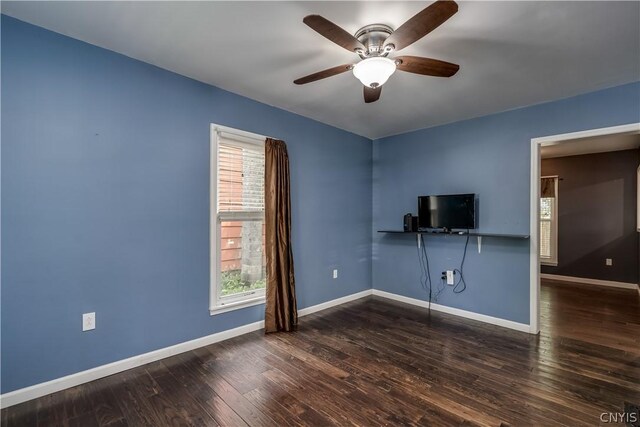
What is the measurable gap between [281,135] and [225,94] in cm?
75

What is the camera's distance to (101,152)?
87.6 inches

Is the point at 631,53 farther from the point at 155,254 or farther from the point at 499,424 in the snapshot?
the point at 155,254

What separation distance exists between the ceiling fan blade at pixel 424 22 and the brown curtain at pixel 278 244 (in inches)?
69.0

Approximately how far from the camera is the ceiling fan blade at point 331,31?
146 cm

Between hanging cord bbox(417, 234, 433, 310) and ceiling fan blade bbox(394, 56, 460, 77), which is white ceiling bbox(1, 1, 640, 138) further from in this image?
hanging cord bbox(417, 234, 433, 310)

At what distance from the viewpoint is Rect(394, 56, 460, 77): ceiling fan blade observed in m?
1.87

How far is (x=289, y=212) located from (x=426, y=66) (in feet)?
6.39

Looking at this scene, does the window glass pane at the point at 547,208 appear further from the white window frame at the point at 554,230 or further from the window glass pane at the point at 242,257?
the window glass pane at the point at 242,257

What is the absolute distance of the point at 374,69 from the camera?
1.83 meters

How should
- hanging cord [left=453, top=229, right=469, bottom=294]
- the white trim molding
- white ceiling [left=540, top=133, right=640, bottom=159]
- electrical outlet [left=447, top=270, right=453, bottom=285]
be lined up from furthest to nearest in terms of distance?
white ceiling [left=540, top=133, right=640, bottom=159], electrical outlet [left=447, top=270, right=453, bottom=285], hanging cord [left=453, top=229, right=469, bottom=294], the white trim molding

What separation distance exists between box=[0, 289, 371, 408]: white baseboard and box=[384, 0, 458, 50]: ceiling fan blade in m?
2.83

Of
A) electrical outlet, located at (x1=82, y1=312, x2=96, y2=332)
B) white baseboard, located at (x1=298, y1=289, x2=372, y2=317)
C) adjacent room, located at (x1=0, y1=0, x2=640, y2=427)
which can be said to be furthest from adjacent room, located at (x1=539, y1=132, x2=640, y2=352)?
electrical outlet, located at (x1=82, y1=312, x2=96, y2=332)

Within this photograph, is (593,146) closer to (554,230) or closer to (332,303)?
(554,230)

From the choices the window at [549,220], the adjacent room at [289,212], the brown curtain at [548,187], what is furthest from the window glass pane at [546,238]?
the adjacent room at [289,212]
